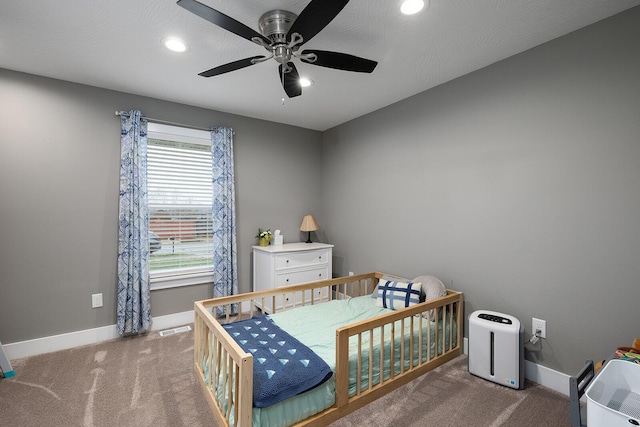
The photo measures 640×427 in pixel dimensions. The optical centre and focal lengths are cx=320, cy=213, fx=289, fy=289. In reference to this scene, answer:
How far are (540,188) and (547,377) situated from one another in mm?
1333

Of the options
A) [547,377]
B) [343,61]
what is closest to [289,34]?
[343,61]

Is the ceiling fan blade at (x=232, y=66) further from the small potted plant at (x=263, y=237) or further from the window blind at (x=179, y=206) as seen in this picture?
the small potted plant at (x=263, y=237)

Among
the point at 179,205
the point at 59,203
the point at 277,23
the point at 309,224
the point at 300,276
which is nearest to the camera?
the point at 277,23

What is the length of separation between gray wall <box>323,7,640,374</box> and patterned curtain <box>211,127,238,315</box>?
1.85 m

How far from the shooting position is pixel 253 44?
80.6 inches

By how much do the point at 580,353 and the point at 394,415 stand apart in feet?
4.28

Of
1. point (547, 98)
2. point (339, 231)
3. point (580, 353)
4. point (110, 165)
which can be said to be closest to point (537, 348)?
point (580, 353)

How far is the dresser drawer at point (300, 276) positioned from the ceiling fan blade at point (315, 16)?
2375mm

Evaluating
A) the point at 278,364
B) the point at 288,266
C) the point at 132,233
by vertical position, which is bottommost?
the point at 278,364

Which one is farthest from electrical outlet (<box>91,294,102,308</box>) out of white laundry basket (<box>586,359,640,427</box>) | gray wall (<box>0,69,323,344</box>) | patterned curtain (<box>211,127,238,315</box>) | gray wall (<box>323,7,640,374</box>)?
white laundry basket (<box>586,359,640,427</box>)

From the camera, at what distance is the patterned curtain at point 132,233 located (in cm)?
280

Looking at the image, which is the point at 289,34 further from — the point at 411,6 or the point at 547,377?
the point at 547,377

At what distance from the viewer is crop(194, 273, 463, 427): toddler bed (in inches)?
59.0

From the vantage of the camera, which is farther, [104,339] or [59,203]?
[104,339]
